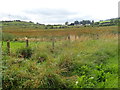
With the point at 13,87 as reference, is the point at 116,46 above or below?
above

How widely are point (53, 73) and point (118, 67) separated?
2.30 meters

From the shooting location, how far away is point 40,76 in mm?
3410

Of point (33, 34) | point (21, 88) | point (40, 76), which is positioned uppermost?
point (33, 34)

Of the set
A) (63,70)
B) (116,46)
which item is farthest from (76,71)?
(116,46)

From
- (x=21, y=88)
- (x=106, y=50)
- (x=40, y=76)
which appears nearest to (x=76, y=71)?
(x=40, y=76)

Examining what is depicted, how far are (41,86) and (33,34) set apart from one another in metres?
12.1

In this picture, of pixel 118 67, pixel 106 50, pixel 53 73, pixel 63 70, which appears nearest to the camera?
pixel 53 73

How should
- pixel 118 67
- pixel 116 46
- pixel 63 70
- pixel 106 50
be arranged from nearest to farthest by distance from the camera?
pixel 63 70 → pixel 118 67 → pixel 106 50 → pixel 116 46

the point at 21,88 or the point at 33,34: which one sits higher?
the point at 33,34

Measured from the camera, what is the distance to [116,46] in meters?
7.52

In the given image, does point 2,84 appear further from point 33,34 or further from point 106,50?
point 33,34

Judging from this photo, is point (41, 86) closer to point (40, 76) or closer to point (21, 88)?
point (40, 76)

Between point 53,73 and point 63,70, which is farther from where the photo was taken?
point 63,70

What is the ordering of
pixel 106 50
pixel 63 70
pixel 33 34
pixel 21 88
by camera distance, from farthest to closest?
pixel 33 34, pixel 106 50, pixel 63 70, pixel 21 88
